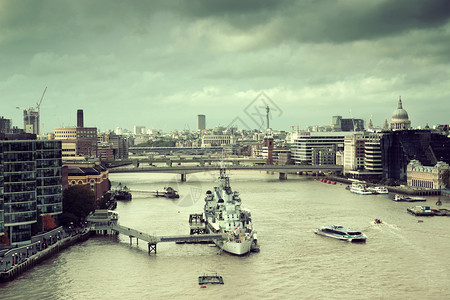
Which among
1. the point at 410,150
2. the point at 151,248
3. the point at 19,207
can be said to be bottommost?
the point at 151,248

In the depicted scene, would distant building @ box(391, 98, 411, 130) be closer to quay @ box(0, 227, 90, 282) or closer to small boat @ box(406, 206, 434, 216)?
small boat @ box(406, 206, 434, 216)

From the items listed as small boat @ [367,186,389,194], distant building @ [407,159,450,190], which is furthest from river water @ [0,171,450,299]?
distant building @ [407,159,450,190]

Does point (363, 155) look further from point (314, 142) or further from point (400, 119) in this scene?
point (400, 119)

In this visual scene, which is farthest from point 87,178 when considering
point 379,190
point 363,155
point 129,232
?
point 363,155

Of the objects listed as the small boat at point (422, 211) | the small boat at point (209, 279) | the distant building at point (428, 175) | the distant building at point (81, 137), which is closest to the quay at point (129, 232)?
the small boat at point (209, 279)

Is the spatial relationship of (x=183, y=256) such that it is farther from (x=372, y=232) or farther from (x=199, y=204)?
(x=199, y=204)
